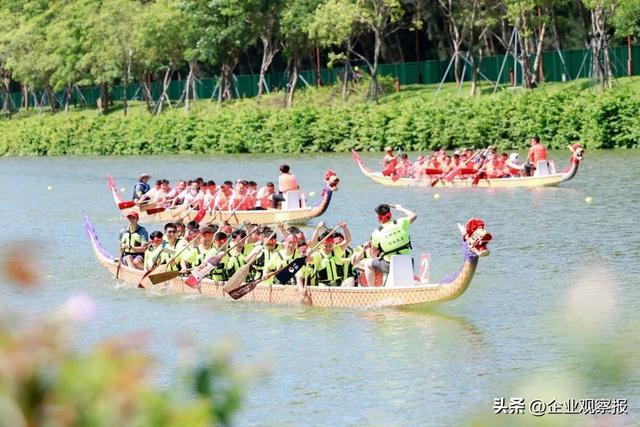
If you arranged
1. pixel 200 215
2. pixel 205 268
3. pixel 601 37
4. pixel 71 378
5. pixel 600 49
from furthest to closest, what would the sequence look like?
pixel 600 49 → pixel 601 37 → pixel 200 215 → pixel 205 268 → pixel 71 378

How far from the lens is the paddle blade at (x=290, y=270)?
61.5 feet

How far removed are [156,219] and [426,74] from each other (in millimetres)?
40856

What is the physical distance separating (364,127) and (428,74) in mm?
18618

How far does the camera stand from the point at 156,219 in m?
33.4

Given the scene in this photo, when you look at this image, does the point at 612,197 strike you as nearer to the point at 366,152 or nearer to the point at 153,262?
the point at 153,262

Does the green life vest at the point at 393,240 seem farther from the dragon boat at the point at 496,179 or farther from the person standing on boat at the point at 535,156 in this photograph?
the person standing on boat at the point at 535,156

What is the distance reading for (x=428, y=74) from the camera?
237 feet

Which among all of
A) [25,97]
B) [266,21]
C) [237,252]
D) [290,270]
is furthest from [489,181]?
[25,97]

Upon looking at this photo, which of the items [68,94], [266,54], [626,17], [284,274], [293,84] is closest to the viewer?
[284,274]

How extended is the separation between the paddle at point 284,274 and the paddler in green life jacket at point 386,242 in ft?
2.21

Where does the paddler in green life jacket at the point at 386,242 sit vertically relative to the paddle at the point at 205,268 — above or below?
above

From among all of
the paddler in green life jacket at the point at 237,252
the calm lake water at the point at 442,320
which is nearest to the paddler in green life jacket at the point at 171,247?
the calm lake water at the point at 442,320

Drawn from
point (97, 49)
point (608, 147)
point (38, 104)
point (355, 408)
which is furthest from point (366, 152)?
point (38, 104)

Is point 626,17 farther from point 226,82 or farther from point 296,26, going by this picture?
point 226,82
